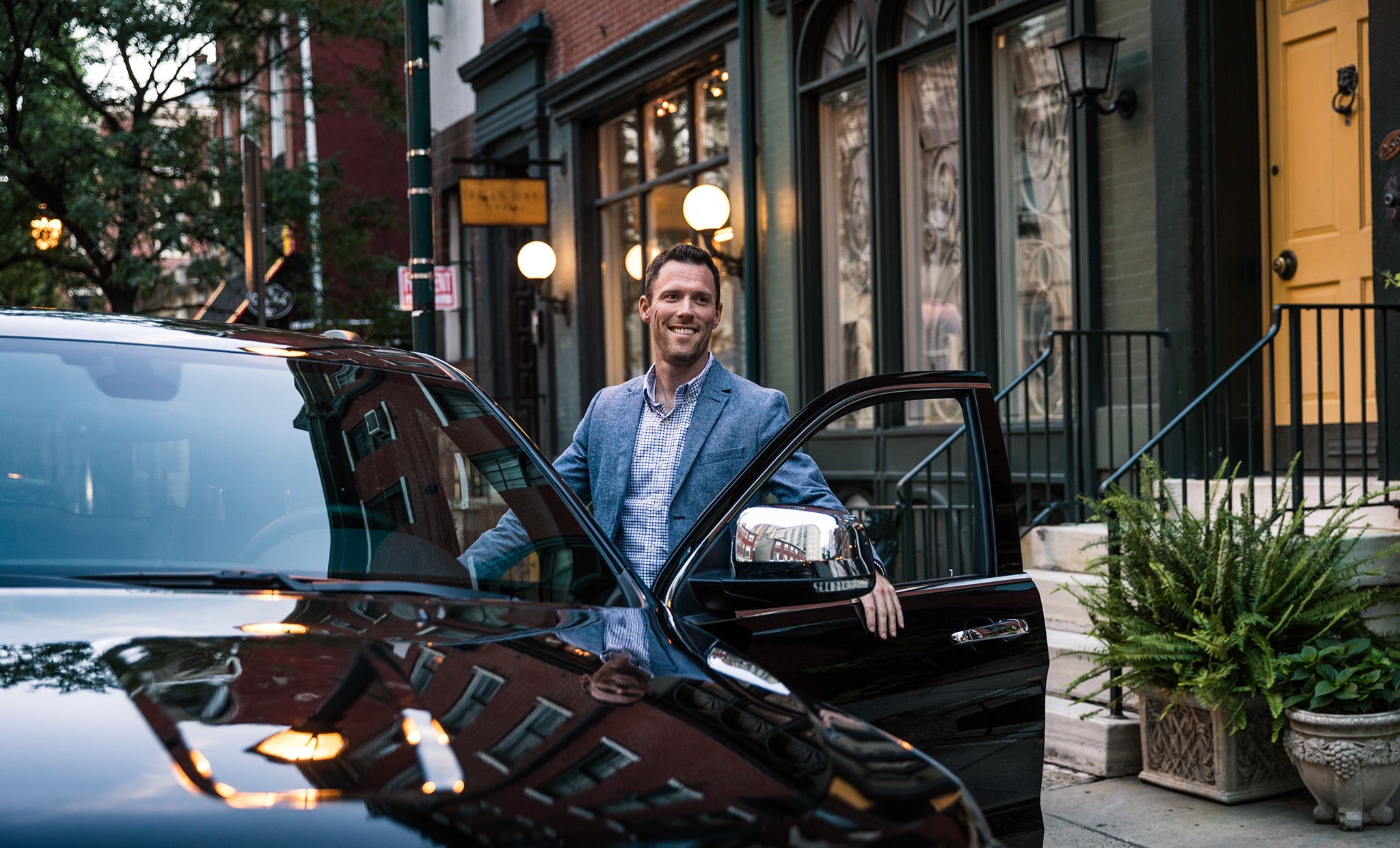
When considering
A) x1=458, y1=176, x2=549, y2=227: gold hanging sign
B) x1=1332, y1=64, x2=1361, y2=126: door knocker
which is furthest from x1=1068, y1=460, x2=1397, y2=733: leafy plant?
x1=458, y1=176, x2=549, y2=227: gold hanging sign

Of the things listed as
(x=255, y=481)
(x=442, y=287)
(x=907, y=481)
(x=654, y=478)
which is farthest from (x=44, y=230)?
(x=255, y=481)

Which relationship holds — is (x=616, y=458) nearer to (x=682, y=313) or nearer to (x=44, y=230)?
(x=682, y=313)

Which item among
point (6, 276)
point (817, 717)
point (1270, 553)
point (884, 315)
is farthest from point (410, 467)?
point (6, 276)

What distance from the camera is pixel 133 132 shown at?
1672 cm

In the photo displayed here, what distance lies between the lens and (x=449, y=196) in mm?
19109

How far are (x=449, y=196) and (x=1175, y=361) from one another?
12822mm

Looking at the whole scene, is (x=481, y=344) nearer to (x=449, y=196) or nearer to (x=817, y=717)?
(x=449, y=196)

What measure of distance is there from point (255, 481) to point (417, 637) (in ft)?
2.19

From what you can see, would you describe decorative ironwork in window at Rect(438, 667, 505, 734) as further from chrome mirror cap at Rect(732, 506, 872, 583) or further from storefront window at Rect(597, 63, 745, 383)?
storefront window at Rect(597, 63, 745, 383)

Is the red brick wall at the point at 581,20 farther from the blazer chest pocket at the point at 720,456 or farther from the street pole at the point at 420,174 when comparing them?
the blazer chest pocket at the point at 720,456

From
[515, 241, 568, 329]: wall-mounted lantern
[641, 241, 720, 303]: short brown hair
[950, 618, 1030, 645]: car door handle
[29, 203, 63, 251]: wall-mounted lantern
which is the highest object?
[29, 203, 63, 251]: wall-mounted lantern

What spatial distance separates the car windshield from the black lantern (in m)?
6.23

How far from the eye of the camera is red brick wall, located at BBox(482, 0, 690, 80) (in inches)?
543

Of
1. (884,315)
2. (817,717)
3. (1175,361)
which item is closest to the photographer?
(817,717)
